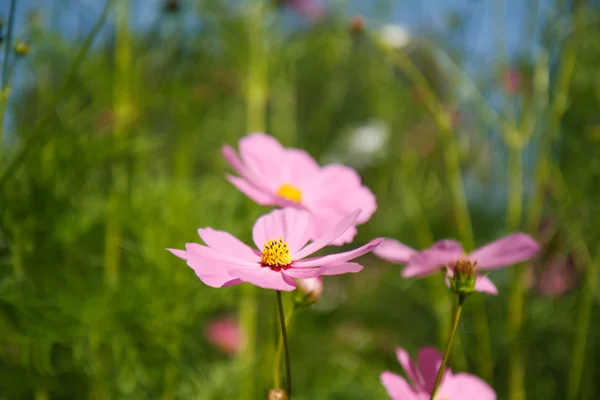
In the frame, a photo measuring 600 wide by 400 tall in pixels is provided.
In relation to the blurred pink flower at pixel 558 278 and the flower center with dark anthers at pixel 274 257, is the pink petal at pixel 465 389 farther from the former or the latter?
the blurred pink flower at pixel 558 278

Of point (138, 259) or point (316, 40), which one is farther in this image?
point (316, 40)

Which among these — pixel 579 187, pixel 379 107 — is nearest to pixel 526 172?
pixel 579 187

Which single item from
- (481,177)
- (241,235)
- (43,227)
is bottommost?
(43,227)

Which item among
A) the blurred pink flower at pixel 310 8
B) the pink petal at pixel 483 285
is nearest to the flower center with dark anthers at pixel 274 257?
the pink petal at pixel 483 285

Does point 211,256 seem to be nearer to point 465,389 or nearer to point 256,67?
point 465,389

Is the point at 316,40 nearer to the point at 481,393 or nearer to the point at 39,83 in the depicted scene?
the point at 39,83

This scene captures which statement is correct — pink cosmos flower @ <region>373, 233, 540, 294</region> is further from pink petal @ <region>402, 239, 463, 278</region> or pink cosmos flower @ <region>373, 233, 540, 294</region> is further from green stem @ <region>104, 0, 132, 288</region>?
green stem @ <region>104, 0, 132, 288</region>
